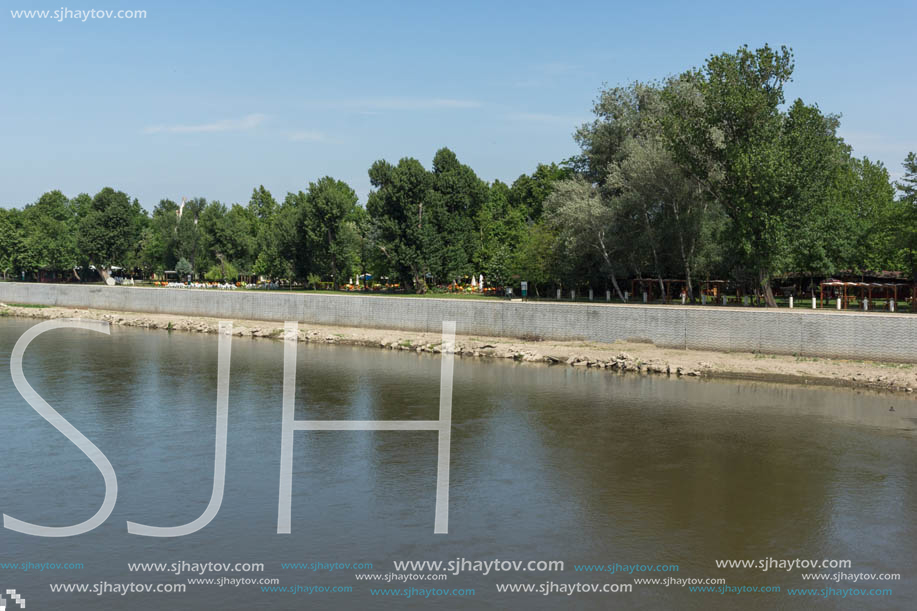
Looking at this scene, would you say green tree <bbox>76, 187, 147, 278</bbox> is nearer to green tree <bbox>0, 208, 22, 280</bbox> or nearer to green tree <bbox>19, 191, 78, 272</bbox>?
green tree <bbox>19, 191, 78, 272</bbox>

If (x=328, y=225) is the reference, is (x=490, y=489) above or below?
below

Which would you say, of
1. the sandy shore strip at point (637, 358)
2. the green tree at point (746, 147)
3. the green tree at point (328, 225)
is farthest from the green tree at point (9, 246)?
the green tree at point (746, 147)

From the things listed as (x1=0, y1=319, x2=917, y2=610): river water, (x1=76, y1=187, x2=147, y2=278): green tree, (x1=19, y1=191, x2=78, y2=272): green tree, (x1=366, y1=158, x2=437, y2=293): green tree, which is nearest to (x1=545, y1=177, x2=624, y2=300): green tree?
(x1=366, y1=158, x2=437, y2=293): green tree

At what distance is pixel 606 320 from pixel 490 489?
26.0 meters

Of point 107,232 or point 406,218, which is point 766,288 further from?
point 107,232

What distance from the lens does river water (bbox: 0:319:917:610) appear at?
14.8 metres

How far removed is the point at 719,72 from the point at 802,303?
21325mm

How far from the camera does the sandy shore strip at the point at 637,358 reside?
35031 millimetres

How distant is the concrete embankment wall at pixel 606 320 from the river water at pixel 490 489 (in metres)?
4.55

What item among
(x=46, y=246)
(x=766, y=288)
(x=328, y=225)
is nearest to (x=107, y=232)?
(x=46, y=246)

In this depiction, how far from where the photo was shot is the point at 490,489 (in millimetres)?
19984

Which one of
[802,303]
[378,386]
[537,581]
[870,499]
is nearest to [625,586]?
[537,581]

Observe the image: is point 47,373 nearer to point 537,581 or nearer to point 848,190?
point 537,581

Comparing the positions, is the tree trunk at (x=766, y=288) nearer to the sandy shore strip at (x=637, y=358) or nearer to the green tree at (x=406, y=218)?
the sandy shore strip at (x=637, y=358)
